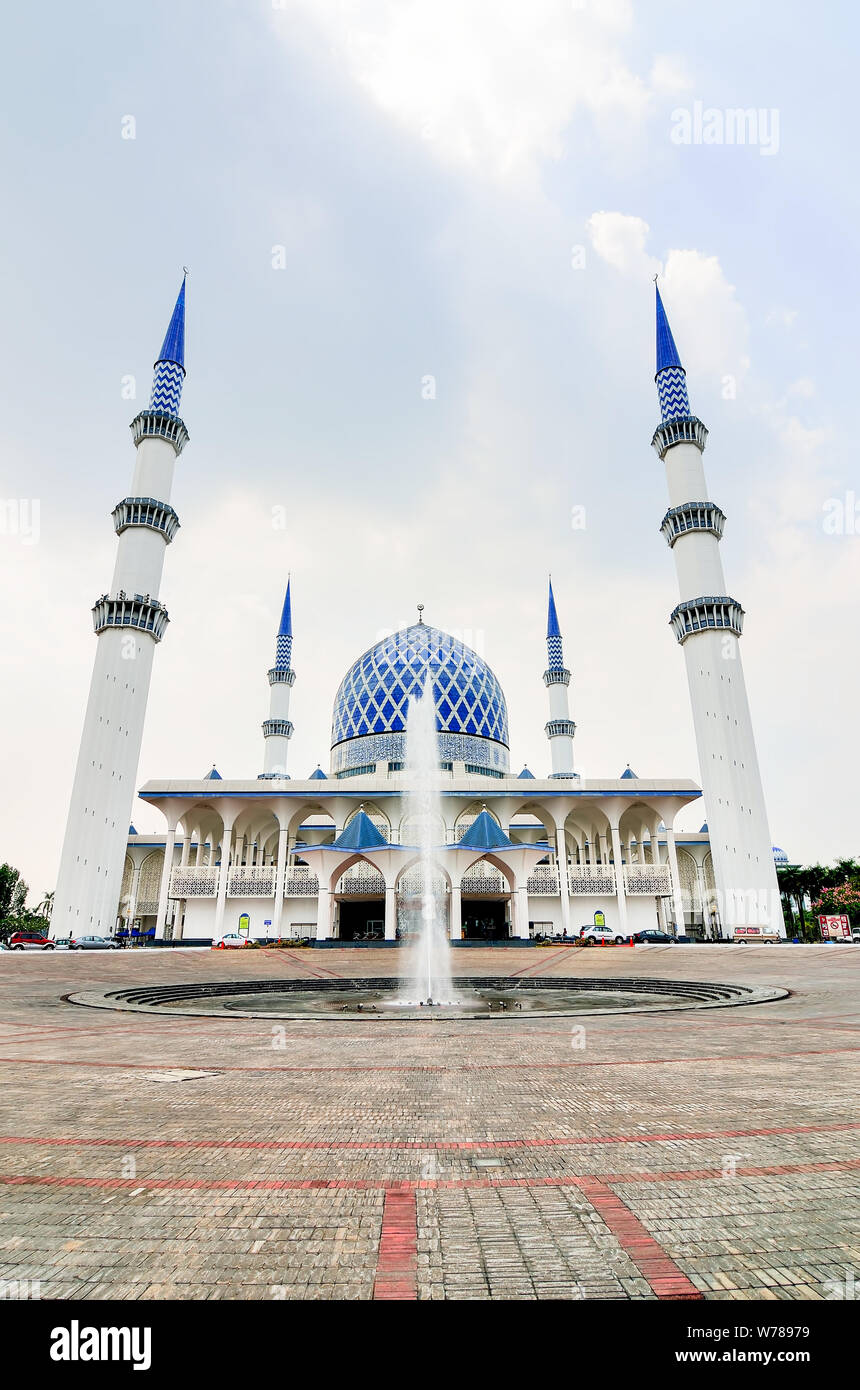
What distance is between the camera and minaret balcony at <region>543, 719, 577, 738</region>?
50.0 m

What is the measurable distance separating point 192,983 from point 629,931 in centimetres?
2586

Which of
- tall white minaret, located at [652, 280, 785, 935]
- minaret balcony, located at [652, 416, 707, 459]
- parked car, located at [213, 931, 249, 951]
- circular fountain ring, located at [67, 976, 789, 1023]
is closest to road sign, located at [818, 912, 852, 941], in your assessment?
tall white minaret, located at [652, 280, 785, 935]

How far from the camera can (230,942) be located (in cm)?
3391

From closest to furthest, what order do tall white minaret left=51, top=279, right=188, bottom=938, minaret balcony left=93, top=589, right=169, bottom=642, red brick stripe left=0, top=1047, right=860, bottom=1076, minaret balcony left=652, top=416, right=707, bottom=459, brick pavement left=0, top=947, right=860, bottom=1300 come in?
brick pavement left=0, top=947, right=860, bottom=1300 → red brick stripe left=0, top=1047, right=860, bottom=1076 → tall white minaret left=51, top=279, right=188, bottom=938 → minaret balcony left=93, top=589, right=169, bottom=642 → minaret balcony left=652, top=416, right=707, bottom=459

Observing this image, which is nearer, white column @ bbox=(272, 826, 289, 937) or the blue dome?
white column @ bbox=(272, 826, 289, 937)

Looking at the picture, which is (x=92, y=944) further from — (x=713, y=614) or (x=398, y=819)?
(x=713, y=614)

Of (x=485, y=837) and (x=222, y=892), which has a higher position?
(x=485, y=837)

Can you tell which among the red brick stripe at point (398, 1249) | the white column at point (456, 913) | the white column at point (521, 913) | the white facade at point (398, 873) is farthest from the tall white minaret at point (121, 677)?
the red brick stripe at point (398, 1249)

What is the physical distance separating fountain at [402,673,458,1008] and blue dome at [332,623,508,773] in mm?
1068

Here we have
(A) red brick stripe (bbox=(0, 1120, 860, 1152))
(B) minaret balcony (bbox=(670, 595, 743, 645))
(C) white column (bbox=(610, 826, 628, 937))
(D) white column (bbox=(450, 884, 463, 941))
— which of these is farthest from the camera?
(B) minaret balcony (bbox=(670, 595, 743, 645))

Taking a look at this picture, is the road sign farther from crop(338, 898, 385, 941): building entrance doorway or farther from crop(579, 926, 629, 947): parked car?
crop(338, 898, 385, 941): building entrance doorway

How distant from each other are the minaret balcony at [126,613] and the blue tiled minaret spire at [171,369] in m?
10.5

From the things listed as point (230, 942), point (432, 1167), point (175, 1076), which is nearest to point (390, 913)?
point (230, 942)

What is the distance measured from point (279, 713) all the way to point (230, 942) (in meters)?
19.5
